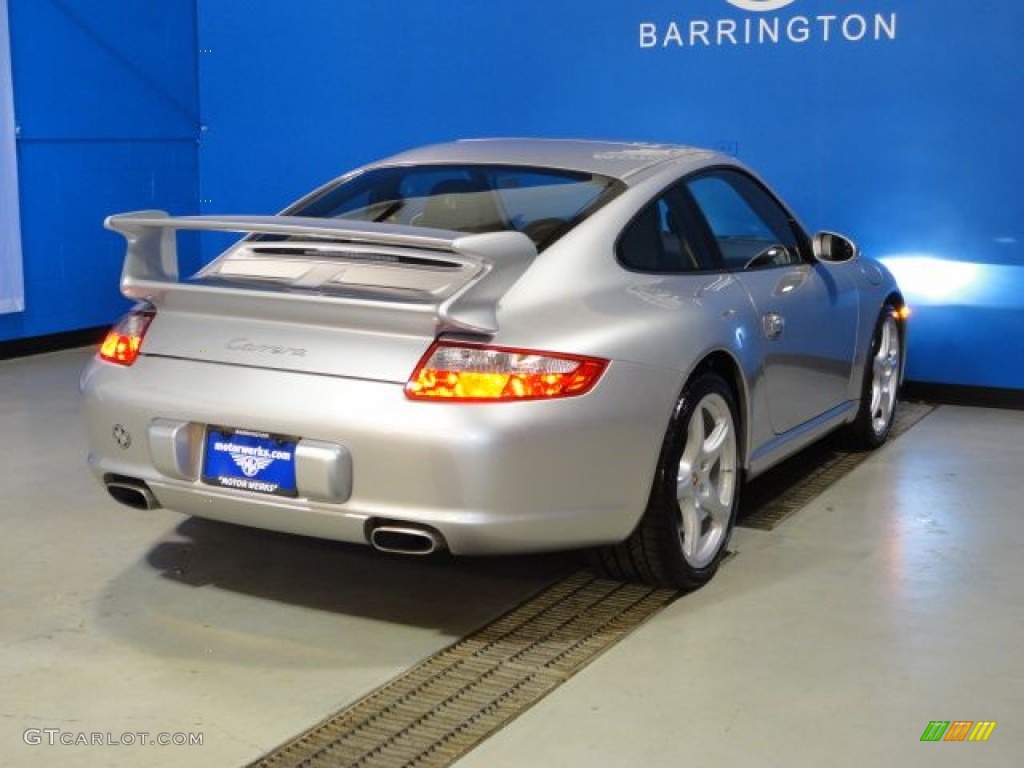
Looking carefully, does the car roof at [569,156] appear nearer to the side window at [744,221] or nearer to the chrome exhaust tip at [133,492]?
the side window at [744,221]

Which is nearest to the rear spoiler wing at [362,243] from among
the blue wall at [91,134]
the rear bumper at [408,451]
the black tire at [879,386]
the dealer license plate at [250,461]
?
the rear bumper at [408,451]

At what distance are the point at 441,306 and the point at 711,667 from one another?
3.67 ft

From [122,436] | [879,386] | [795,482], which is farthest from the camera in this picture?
[879,386]

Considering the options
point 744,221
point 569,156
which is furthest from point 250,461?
point 744,221

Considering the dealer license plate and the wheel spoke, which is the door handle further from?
the dealer license plate

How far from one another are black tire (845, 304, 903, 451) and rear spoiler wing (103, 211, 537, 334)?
2.39 m

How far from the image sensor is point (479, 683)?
3.37 metres

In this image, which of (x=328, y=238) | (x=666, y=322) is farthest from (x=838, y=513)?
(x=328, y=238)

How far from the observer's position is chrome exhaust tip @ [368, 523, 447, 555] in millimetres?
3412

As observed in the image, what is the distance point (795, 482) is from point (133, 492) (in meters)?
2.61

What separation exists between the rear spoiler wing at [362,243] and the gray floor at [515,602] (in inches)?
35.0

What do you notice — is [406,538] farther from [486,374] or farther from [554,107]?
[554,107]

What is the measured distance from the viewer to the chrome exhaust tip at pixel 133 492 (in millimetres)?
3740

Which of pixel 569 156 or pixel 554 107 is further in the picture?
pixel 554 107
